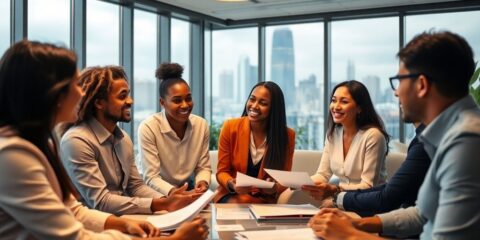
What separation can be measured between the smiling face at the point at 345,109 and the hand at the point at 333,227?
4.63ft

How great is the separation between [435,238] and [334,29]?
18.3 ft

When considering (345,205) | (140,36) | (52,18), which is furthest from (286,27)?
(345,205)

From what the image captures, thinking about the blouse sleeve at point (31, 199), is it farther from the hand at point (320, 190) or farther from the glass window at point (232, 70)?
the glass window at point (232, 70)

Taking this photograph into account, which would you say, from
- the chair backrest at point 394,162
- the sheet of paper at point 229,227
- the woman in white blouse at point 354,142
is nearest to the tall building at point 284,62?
the chair backrest at point 394,162

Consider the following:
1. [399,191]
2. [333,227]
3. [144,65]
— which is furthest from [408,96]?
[144,65]

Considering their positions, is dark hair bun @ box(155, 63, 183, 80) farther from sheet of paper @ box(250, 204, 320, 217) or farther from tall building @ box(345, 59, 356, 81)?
tall building @ box(345, 59, 356, 81)

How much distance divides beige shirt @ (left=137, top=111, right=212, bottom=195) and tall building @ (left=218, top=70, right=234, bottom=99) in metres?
3.95

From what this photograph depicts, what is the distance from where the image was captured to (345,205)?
220 cm

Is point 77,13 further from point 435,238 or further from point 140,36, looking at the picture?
point 435,238

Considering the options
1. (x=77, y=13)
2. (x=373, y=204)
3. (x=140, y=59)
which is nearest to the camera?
(x=373, y=204)

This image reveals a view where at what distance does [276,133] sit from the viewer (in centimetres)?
297

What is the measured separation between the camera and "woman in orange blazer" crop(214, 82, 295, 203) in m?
2.93

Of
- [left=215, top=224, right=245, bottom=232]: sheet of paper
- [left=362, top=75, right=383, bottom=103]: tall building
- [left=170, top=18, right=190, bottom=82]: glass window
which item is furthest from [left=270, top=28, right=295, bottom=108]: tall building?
[left=215, top=224, right=245, bottom=232]: sheet of paper

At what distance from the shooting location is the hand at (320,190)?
2.32 metres
